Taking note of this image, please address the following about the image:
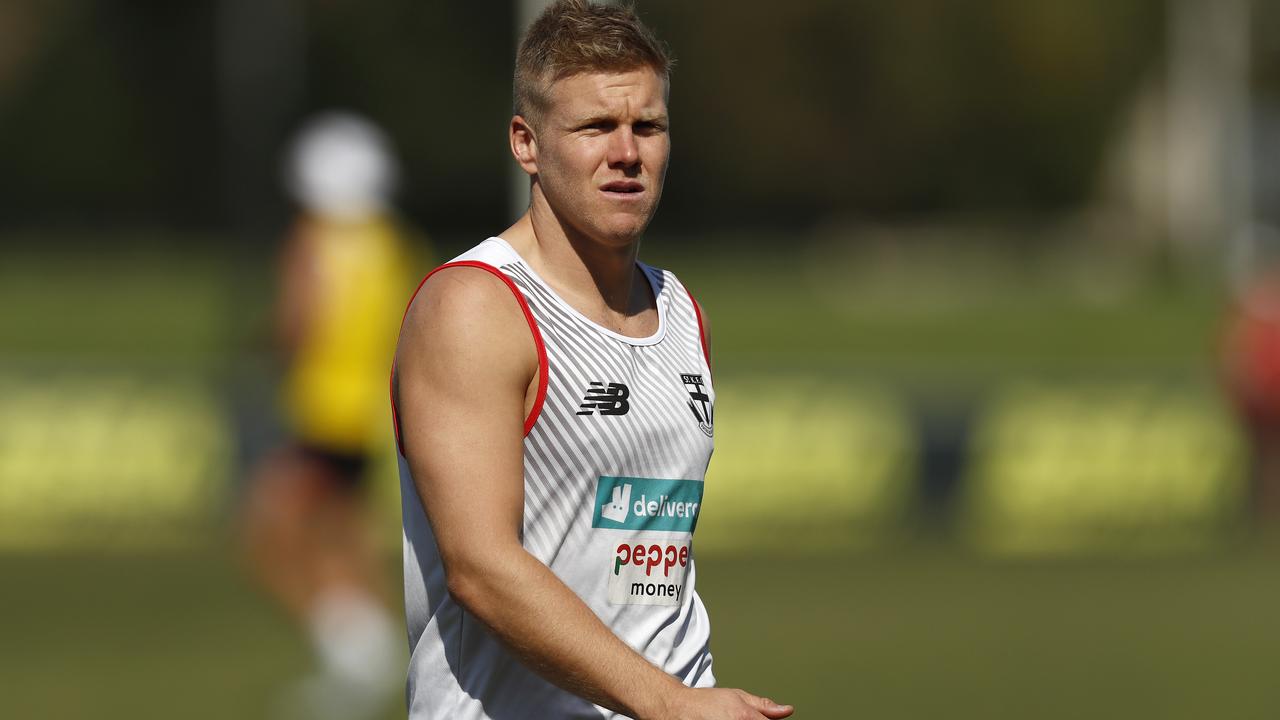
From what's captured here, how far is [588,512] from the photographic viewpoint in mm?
3199

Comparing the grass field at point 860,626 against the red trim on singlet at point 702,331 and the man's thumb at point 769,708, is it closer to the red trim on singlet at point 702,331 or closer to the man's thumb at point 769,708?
the red trim on singlet at point 702,331

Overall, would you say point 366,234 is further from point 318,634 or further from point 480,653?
point 480,653

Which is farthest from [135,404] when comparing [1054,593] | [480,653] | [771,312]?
[771,312]

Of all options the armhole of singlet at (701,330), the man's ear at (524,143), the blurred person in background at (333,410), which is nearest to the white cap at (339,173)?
the blurred person in background at (333,410)

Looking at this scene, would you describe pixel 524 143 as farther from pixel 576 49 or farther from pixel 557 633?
pixel 557 633

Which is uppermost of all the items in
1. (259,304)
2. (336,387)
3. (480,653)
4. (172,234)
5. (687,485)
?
(687,485)

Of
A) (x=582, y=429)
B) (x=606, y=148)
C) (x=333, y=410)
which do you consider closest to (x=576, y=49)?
(x=606, y=148)

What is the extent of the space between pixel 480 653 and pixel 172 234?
57.9 m

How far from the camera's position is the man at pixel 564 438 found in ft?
9.84

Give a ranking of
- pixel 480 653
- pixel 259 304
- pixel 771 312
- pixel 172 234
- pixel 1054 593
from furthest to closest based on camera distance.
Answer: pixel 172 234, pixel 771 312, pixel 259 304, pixel 1054 593, pixel 480 653

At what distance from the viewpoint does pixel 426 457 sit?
3047 mm

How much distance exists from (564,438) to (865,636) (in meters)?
8.24

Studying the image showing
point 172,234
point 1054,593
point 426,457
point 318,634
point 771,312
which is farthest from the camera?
point 172,234

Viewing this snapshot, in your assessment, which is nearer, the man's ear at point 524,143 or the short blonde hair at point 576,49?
the short blonde hair at point 576,49
